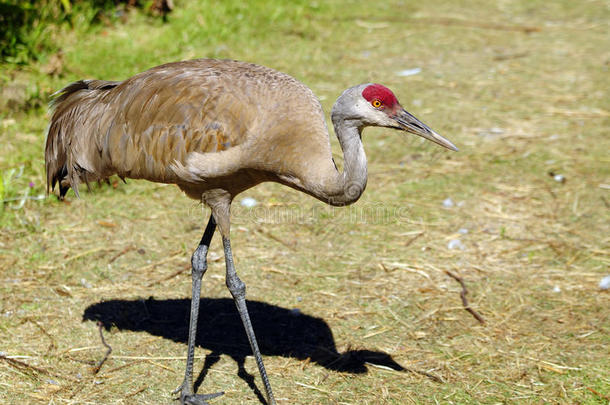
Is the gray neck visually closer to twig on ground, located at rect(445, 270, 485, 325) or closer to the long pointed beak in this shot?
the long pointed beak

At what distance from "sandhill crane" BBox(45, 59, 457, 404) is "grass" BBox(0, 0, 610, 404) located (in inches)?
30.2

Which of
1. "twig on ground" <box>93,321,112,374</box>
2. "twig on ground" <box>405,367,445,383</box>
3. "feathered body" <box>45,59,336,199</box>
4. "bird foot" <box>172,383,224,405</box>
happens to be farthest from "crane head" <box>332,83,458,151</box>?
"twig on ground" <box>93,321,112,374</box>

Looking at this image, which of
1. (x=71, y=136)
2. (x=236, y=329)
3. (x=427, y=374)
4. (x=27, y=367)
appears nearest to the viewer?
(x=27, y=367)

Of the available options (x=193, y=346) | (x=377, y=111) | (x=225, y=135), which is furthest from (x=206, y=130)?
(x=193, y=346)

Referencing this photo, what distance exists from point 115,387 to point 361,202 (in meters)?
2.56

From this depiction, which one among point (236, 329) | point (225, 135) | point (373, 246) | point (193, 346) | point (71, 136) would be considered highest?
point (225, 135)

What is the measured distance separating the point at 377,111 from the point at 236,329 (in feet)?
5.45

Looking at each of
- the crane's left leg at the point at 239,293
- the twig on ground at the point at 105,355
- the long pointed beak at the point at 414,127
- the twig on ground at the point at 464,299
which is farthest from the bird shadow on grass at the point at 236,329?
the long pointed beak at the point at 414,127

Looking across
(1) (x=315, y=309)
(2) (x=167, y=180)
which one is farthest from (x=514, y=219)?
(2) (x=167, y=180)

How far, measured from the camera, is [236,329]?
4156mm

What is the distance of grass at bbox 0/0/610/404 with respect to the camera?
3.72 m

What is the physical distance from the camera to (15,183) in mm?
5250

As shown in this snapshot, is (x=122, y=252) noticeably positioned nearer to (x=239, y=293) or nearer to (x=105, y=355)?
(x=105, y=355)

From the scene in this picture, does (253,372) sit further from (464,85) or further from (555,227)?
(464,85)
